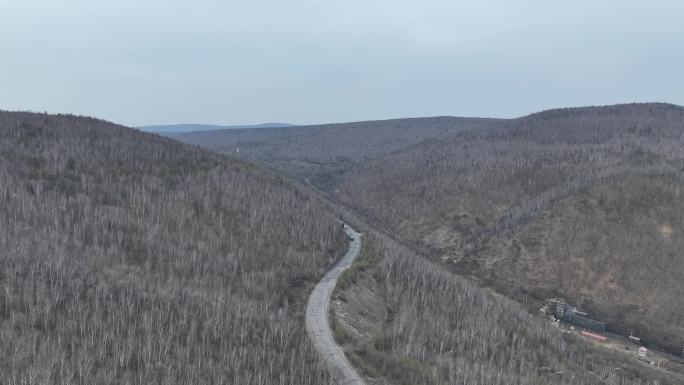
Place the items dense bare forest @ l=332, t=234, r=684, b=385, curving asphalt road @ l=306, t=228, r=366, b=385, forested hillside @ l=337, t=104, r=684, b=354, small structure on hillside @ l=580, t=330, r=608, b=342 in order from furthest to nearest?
forested hillside @ l=337, t=104, r=684, b=354 → small structure on hillside @ l=580, t=330, r=608, b=342 → dense bare forest @ l=332, t=234, r=684, b=385 → curving asphalt road @ l=306, t=228, r=366, b=385

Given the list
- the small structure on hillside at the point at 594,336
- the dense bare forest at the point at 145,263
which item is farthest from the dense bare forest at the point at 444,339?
the small structure on hillside at the point at 594,336

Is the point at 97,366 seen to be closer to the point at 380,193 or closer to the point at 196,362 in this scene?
the point at 196,362

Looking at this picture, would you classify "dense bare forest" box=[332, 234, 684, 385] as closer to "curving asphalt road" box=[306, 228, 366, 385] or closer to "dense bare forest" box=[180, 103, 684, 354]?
"curving asphalt road" box=[306, 228, 366, 385]

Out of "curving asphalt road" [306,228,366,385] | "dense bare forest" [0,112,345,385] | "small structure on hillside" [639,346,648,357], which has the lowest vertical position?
"small structure on hillside" [639,346,648,357]

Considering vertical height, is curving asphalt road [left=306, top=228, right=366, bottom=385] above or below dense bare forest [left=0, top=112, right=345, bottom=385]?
below

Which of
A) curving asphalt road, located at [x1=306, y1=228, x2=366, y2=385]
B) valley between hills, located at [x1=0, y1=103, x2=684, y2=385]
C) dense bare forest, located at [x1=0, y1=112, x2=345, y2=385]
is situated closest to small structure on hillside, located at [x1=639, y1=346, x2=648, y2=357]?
valley between hills, located at [x1=0, y1=103, x2=684, y2=385]

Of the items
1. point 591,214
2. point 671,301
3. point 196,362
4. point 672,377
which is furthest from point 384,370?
point 591,214

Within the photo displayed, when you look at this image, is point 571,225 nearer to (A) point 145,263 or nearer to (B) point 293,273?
(B) point 293,273

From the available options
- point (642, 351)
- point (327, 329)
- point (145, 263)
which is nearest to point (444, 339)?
point (327, 329)
